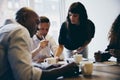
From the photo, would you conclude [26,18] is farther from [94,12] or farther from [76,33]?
[94,12]

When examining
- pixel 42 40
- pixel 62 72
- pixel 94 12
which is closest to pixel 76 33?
pixel 42 40

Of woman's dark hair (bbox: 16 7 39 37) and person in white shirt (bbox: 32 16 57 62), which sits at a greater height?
woman's dark hair (bbox: 16 7 39 37)

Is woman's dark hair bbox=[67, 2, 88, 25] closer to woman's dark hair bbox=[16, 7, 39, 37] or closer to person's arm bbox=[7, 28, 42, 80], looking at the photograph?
woman's dark hair bbox=[16, 7, 39, 37]

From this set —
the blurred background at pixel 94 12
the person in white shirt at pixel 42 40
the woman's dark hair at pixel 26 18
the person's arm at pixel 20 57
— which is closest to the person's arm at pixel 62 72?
the person's arm at pixel 20 57

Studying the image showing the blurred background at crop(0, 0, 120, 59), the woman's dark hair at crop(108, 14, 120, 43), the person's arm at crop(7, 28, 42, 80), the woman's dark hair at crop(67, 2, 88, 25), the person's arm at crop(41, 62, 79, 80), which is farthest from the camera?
the blurred background at crop(0, 0, 120, 59)

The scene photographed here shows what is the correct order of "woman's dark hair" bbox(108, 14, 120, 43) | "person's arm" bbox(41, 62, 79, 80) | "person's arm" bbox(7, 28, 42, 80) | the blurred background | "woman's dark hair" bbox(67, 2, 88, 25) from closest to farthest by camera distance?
"person's arm" bbox(7, 28, 42, 80) → "person's arm" bbox(41, 62, 79, 80) → "woman's dark hair" bbox(108, 14, 120, 43) → "woman's dark hair" bbox(67, 2, 88, 25) → the blurred background

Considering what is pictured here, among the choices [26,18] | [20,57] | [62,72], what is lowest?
[62,72]

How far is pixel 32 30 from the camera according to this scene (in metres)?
1.65

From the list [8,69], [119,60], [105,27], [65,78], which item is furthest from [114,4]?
[8,69]

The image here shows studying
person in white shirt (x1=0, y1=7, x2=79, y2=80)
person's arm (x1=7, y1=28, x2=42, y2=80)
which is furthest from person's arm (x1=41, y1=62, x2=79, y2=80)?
person's arm (x1=7, y1=28, x2=42, y2=80)

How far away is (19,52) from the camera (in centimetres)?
141

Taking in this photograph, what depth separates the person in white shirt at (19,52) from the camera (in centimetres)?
141

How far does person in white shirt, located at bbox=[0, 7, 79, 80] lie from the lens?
1408 millimetres

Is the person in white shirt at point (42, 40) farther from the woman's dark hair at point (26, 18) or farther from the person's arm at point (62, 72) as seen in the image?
the woman's dark hair at point (26, 18)
